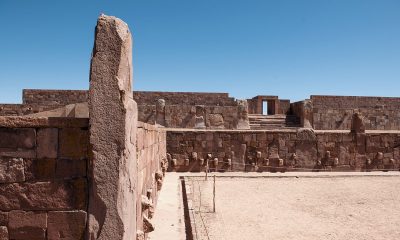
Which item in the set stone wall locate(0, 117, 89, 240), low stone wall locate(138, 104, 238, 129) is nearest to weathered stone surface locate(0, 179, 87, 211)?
stone wall locate(0, 117, 89, 240)

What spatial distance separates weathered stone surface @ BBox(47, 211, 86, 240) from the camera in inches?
128

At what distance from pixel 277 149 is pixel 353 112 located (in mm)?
8782

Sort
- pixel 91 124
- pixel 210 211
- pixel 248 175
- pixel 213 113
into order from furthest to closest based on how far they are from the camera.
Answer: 1. pixel 213 113
2. pixel 248 175
3. pixel 210 211
4. pixel 91 124

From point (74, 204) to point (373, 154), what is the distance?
12432mm

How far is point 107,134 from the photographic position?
10.6 ft

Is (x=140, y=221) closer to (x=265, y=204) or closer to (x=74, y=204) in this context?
(x=74, y=204)

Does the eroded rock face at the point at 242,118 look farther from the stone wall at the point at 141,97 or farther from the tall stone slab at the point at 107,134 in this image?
the tall stone slab at the point at 107,134

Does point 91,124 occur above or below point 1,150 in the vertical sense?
above

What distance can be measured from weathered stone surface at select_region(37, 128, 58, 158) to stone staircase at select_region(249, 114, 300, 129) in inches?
624

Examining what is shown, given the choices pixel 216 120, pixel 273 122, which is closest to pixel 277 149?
pixel 216 120

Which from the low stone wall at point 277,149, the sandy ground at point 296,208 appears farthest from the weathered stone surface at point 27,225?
the low stone wall at point 277,149

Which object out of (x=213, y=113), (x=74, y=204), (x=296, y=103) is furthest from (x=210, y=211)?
(x=296, y=103)

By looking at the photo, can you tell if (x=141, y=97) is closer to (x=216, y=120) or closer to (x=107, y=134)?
(x=216, y=120)

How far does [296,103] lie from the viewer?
21.2 m
